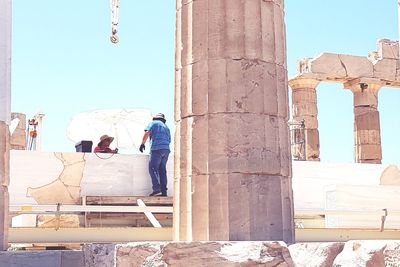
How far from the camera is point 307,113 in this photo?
86.7ft

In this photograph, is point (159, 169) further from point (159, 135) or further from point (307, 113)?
point (307, 113)

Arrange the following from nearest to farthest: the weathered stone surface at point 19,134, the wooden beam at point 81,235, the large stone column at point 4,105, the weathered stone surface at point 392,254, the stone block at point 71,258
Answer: the weathered stone surface at point 392,254 → the stone block at point 71,258 → the large stone column at point 4,105 → the wooden beam at point 81,235 → the weathered stone surface at point 19,134

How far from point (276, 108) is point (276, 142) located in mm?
362

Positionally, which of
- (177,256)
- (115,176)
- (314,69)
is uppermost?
(314,69)

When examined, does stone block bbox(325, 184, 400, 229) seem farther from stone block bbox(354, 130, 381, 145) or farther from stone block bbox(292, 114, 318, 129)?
stone block bbox(292, 114, 318, 129)

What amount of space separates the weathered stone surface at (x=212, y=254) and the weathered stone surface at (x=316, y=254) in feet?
0.49

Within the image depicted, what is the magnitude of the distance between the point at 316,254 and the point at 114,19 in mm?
10578

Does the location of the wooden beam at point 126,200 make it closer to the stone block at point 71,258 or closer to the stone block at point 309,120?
the stone block at point 71,258

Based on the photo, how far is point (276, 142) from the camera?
7605 millimetres

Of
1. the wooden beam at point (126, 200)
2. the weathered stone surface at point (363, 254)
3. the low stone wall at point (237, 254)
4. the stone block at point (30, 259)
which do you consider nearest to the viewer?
the weathered stone surface at point (363, 254)

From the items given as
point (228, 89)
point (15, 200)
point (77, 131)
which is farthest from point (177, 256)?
point (77, 131)

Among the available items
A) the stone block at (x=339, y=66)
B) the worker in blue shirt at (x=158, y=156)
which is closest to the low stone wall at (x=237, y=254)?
the worker in blue shirt at (x=158, y=156)

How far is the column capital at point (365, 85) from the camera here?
25.9 m

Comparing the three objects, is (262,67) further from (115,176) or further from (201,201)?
(115,176)
